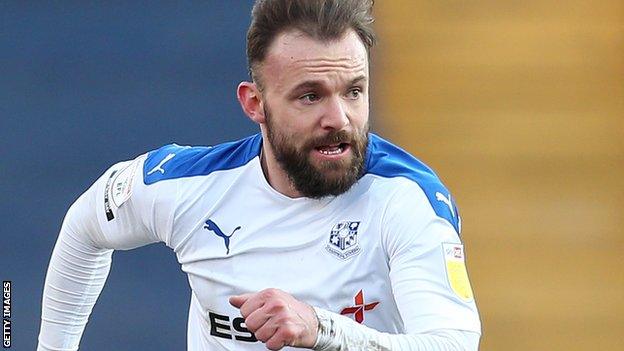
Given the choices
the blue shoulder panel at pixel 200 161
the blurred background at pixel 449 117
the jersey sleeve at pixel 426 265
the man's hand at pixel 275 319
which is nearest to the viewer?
the man's hand at pixel 275 319

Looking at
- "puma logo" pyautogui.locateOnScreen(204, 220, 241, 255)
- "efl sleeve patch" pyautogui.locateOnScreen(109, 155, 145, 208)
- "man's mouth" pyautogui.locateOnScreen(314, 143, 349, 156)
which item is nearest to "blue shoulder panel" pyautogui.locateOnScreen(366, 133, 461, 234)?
"man's mouth" pyautogui.locateOnScreen(314, 143, 349, 156)

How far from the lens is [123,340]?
3.99 metres

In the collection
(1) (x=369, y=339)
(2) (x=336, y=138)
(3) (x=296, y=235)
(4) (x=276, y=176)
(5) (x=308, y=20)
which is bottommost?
(1) (x=369, y=339)

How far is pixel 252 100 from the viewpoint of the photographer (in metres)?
2.45

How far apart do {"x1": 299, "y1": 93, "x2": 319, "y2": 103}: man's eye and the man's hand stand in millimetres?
493

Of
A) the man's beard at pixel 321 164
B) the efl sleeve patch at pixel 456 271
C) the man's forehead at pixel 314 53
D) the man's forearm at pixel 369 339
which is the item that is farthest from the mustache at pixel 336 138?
the man's forearm at pixel 369 339

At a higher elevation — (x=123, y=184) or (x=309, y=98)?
(x=309, y=98)

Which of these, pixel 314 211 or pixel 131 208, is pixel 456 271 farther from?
pixel 131 208

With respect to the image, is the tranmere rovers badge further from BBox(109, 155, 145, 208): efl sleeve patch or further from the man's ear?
BBox(109, 155, 145, 208): efl sleeve patch

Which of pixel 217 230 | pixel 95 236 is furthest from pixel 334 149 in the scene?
pixel 95 236

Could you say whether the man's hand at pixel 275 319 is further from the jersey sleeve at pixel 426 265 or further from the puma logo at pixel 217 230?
the puma logo at pixel 217 230

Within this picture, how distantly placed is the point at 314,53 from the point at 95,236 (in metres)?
0.83

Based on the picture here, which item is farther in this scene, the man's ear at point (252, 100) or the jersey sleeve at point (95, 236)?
the jersey sleeve at point (95, 236)

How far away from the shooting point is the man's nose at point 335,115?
2182 mm
